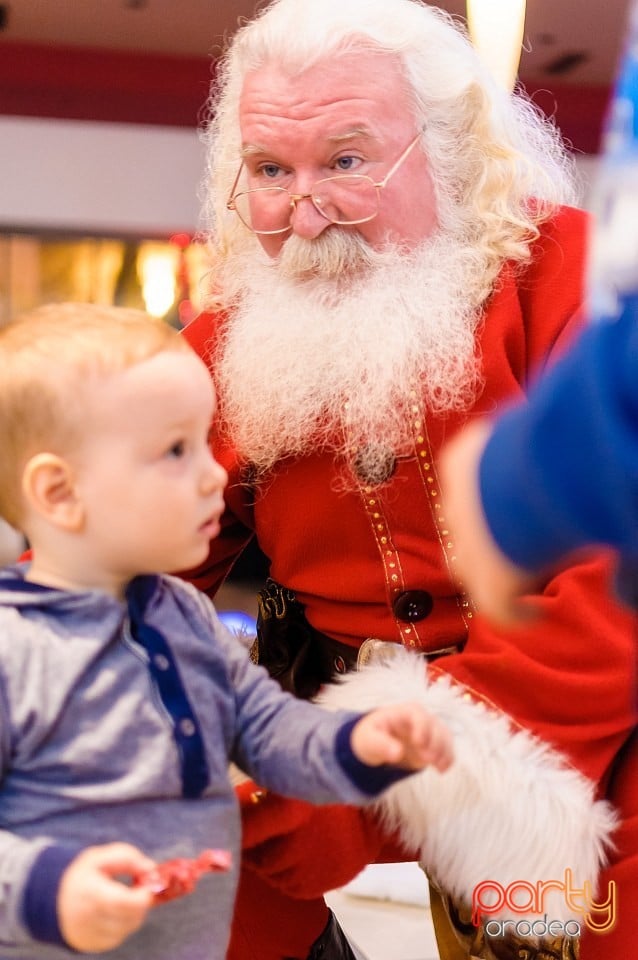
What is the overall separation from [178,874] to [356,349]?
925mm

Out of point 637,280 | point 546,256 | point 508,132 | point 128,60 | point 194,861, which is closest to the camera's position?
point 637,280

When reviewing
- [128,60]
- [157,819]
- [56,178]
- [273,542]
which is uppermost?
[157,819]

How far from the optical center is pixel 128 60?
25.6 ft

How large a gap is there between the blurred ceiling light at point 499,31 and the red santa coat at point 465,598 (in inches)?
33.3

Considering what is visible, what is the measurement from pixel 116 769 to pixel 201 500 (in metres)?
0.25

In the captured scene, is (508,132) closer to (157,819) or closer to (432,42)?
(432,42)

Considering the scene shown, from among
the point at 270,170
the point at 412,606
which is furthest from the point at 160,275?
the point at 412,606

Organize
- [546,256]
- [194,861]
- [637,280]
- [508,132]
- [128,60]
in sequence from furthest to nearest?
[128,60] → [508,132] → [546,256] → [194,861] → [637,280]

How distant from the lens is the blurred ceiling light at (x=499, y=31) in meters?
2.59

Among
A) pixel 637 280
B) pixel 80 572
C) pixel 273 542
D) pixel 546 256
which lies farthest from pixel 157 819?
pixel 546 256

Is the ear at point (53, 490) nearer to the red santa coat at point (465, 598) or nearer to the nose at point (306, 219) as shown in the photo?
the red santa coat at point (465, 598)

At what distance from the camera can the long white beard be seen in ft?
5.65

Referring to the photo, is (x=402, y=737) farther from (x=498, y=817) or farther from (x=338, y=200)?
(x=338, y=200)

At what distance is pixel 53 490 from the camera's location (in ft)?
3.66
